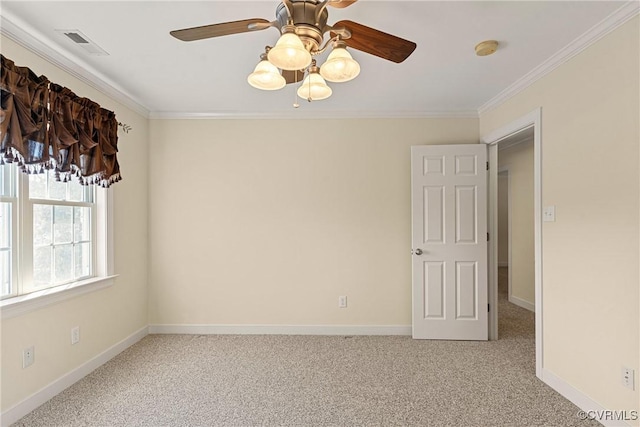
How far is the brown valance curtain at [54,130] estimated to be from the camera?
188cm

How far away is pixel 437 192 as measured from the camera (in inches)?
135

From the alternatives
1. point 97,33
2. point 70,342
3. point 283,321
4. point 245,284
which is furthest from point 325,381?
point 97,33

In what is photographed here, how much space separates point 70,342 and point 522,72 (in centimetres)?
416

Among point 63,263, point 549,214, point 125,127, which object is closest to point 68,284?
point 63,263

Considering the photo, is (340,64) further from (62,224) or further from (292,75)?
(62,224)

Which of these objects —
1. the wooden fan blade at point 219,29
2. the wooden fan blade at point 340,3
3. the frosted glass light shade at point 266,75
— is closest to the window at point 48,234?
the wooden fan blade at point 219,29

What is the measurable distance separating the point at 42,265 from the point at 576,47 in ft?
13.2

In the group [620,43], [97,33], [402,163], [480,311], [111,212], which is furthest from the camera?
[402,163]

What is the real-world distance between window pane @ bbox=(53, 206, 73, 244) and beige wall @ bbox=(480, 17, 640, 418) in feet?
12.4

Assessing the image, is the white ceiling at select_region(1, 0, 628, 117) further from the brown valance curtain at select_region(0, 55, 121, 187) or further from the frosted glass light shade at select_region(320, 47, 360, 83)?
the frosted glass light shade at select_region(320, 47, 360, 83)

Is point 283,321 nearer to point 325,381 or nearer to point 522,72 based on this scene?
point 325,381

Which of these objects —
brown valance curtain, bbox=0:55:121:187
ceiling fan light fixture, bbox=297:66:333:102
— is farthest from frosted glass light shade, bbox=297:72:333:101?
brown valance curtain, bbox=0:55:121:187

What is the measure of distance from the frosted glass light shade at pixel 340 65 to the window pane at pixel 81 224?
2476 mm

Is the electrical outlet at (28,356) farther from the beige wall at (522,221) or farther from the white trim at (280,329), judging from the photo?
the beige wall at (522,221)
